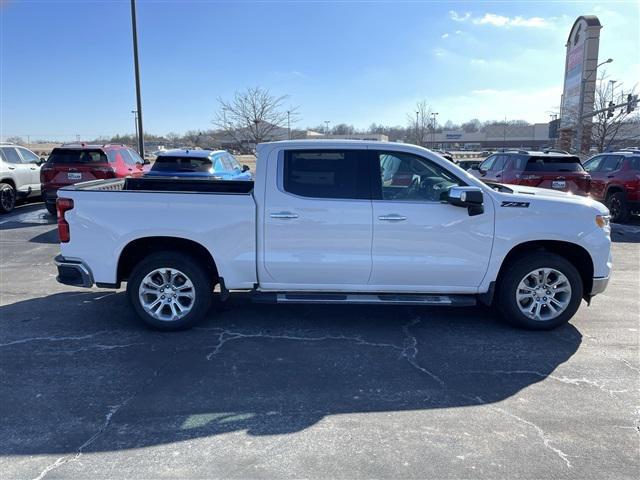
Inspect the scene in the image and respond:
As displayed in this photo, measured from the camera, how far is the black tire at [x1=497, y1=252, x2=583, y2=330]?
504 cm

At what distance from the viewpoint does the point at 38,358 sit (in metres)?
4.51

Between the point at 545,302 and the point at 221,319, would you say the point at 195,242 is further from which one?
the point at 545,302

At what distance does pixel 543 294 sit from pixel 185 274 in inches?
145

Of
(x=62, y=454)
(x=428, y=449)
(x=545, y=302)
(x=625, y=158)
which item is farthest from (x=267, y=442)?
(x=625, y=158)

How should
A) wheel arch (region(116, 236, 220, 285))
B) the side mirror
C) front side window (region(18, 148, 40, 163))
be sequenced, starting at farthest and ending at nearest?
front side window (region(18, 148, 40, 163)) < wheel arch (region(116, 236, 220, 285)) < the side mirror

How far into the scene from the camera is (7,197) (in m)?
13.2

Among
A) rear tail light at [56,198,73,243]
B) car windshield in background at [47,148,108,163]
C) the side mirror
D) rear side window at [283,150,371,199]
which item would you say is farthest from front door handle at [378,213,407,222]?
car windshield in background at [47,148,108,163]

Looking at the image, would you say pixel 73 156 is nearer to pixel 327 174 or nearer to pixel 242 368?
pixel 327 174

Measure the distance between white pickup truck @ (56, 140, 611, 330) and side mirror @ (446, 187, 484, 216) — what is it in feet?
0.08

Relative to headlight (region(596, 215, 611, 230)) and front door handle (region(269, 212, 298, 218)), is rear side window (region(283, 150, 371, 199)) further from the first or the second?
headlight (region(596, 215, 611, 230))

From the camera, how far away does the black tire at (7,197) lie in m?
13.0

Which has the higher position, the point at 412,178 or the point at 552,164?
the point at 552,164

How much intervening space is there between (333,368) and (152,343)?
6.05 ft

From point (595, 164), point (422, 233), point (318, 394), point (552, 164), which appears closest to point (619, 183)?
point (595, 164)
